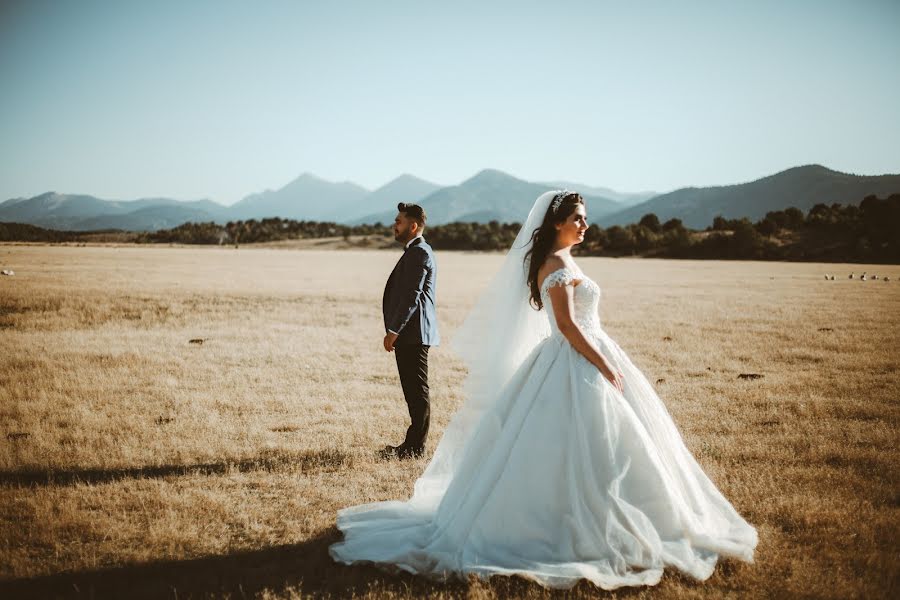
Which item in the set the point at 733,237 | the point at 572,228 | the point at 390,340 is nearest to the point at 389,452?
the point at 390,340

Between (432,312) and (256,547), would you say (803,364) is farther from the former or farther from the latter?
(256,547)

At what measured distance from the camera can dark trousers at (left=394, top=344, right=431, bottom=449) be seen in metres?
7.36

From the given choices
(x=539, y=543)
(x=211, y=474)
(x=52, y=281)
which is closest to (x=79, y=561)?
(x=211, y=474)

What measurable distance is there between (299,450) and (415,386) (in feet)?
6.56

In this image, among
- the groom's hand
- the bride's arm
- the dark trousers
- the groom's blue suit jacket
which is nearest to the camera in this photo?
the bride's arm

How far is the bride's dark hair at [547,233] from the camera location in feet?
16.0

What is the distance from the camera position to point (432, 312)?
7.37m

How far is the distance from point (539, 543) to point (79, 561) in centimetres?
422

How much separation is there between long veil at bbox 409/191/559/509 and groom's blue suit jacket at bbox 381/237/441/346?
1489mm

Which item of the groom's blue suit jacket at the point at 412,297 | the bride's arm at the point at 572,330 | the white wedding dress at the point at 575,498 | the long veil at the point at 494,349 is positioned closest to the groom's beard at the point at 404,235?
the groom's blue suit jacket at the point at 412,297

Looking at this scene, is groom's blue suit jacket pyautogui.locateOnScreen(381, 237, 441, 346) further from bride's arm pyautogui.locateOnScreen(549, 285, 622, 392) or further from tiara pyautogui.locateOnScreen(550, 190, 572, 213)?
bride's arm pyautogui.locateOnScreen(549, 285, 622, 392)

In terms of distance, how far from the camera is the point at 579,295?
480 cm

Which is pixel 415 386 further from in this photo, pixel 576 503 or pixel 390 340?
pixel 576 503

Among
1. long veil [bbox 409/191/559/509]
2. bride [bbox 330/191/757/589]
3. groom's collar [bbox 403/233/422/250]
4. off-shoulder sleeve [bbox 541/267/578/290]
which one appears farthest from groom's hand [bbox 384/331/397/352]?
off-shoulder sleeve [bbox 541/267/578/290]
